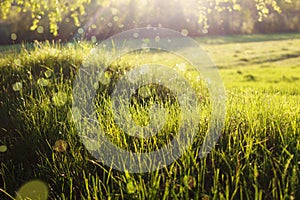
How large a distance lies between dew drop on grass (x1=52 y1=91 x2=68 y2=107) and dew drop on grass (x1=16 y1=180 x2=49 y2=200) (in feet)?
4.59

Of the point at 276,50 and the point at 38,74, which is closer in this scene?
the point at 38,74

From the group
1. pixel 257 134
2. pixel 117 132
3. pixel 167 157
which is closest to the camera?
pixel 167 157

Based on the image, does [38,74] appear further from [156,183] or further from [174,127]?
[156,183]

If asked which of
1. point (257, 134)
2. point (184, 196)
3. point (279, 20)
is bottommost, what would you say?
point (184, 196)

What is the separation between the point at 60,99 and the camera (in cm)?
436

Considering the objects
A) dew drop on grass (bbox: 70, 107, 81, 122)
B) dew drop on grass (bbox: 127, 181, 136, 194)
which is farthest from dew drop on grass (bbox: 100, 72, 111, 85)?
dew drop on grass (bbox: 127, 181, 136, 194)

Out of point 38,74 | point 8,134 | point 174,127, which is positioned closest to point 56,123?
point 8,134

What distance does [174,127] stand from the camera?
3141 millimetres

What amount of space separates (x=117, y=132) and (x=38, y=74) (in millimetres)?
3575

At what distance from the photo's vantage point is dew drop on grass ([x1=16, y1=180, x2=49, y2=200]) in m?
2.63

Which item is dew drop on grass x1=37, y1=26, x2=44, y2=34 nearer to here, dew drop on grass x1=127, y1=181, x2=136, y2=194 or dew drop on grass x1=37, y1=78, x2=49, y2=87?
dew drop on grass x1=37, y1=78, x2=49, y2=87

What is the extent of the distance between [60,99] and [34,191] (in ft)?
5.81

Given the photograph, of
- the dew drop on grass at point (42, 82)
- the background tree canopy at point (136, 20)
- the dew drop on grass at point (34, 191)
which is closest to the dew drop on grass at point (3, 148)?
the dew drop on grass at point (34, 191)

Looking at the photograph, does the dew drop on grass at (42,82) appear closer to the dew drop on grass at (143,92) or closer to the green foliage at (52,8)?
the green foliage at (52,8)
